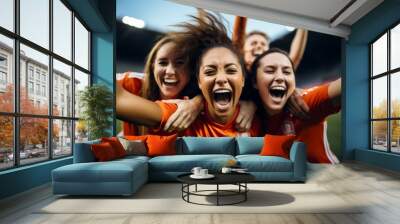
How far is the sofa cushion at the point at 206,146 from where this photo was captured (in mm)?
6777

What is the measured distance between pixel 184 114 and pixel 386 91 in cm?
453

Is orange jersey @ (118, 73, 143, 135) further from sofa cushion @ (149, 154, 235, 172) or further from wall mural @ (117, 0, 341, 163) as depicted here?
sofa cushion @ (149, 154, 235, 172)

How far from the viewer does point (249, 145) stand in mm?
6801

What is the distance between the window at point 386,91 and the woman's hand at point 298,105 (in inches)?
63.8

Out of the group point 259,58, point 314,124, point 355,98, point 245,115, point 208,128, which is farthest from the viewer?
point 355,98

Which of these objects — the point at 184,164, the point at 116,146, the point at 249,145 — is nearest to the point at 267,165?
the point at 249,145

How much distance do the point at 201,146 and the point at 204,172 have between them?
6.91ft

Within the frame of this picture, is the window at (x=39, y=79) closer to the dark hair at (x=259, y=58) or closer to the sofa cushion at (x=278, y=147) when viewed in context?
the sofa cushion at (x=278, y=147)

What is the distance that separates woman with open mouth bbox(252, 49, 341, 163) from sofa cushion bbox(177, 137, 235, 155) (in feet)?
6.79

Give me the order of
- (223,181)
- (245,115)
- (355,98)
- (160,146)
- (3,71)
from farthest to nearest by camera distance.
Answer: (355,98), (245,115), (160,146), (3,71), (223,181)

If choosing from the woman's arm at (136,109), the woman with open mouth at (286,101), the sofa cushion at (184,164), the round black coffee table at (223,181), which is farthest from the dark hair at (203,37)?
the round black coffee table at (223,181)

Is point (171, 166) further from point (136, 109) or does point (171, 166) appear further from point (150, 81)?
point (150, 81)

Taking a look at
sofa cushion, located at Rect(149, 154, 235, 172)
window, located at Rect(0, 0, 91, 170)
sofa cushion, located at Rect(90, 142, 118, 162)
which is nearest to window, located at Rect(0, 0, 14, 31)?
window, located at Rect(0, 0, 91, 170)

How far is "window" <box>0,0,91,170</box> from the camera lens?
485cm
